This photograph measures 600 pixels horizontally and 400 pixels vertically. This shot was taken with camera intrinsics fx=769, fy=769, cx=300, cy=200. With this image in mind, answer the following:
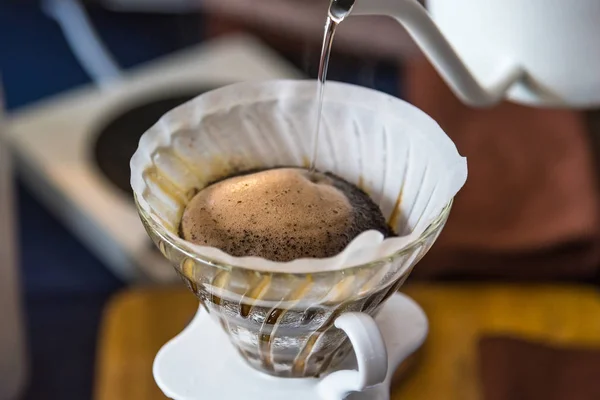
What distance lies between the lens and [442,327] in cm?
62

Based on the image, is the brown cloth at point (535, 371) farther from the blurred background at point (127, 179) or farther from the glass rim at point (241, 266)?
the glass rim at point (241, 266)

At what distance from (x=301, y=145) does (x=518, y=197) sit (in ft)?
1.68

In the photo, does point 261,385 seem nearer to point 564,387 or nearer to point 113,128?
point 564,387

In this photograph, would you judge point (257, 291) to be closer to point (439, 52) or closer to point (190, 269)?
point (190, 269)

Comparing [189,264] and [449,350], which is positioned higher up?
[189,264]

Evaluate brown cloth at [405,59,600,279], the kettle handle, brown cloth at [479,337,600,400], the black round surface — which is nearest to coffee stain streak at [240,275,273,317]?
the kettle handle

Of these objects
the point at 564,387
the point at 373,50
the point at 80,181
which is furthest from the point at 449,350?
the point at 373,50

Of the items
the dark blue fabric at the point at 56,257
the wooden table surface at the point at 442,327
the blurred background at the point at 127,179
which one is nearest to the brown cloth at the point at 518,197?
the blurred background at the point at 127,179

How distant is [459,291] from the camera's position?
2.24 feet

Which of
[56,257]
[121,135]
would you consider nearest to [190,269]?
[121,135]

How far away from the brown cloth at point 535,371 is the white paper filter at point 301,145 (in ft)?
0.79

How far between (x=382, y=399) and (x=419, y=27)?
0.19 meters

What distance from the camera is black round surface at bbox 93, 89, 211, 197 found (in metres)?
1.09

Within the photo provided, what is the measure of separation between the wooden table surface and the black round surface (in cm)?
46
